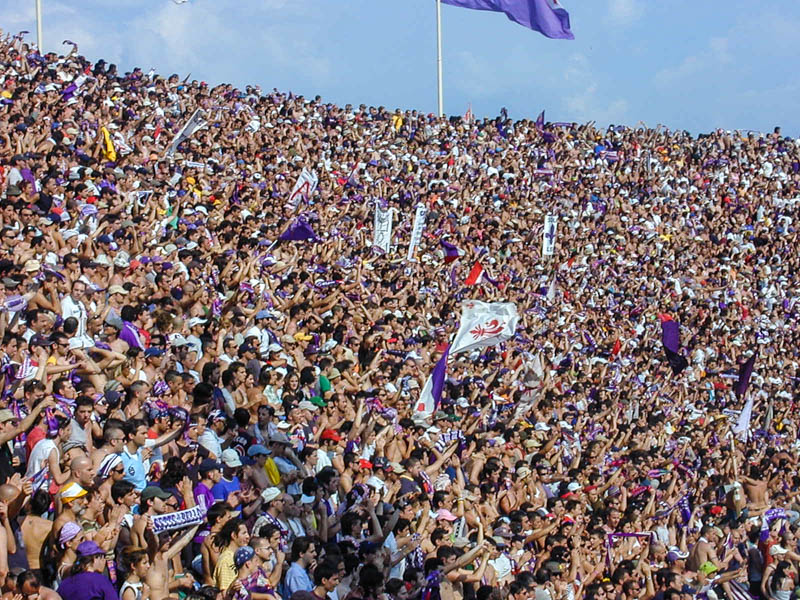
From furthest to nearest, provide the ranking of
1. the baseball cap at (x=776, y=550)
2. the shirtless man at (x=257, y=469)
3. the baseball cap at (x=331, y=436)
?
the baseball cap at (x=776, y=550) < the baseball cap at (x=331, y=436) < the shirtless man at (x=257, y=469)

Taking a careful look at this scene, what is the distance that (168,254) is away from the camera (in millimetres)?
13008

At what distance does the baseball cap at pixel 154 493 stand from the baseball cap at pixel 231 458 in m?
1.27

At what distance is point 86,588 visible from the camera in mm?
5547

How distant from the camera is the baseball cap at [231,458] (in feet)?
26.3

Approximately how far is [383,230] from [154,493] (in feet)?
41.7

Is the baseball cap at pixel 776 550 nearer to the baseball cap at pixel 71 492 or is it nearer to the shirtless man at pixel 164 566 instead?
the shirtless man at pixel 164 566

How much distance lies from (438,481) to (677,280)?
51.2 feet

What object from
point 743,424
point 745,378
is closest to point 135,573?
point 743,424

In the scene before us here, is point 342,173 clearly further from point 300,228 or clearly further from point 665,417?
point 665,417

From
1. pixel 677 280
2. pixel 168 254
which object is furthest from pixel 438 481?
pixel 677 280

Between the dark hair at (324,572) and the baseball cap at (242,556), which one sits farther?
the dark hair at (324,572)

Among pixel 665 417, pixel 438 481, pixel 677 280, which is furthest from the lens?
pixel 677 280

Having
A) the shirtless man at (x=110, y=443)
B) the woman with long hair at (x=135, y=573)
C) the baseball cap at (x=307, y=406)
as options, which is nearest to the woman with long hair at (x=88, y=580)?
the woman with long hair at (x=135, y=573)

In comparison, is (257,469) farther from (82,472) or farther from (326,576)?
(82,472)
